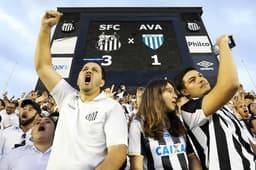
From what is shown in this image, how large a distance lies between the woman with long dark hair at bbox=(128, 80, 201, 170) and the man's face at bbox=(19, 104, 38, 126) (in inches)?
72.8

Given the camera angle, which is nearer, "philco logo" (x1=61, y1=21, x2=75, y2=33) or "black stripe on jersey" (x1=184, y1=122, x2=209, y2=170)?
"black stripe on jersey" (x1=184, y1=122, x2=209, y2=170)

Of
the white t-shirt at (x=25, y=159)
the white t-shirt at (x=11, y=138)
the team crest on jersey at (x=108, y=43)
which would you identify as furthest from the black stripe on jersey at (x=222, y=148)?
the team crest on jersey at (x=108, y=43)

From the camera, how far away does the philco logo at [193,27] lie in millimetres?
14047

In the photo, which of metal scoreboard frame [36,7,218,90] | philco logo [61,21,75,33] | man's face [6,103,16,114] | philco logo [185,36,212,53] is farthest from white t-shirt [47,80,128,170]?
philco logo [61,21,75,33]

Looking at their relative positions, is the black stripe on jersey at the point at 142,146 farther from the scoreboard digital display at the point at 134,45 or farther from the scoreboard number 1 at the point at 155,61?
the scoreboard number 1 at the point at 155,61

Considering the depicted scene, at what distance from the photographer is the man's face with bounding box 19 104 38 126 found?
3.42 metres

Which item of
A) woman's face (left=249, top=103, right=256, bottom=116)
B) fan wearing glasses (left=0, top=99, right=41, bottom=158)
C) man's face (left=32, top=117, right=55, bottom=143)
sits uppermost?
woman's face (left=249, top=103, right=256, bottom=116)

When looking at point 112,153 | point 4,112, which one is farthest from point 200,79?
point 4,112

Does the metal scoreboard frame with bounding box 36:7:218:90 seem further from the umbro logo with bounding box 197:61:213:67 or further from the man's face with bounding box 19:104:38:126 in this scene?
the man's face with bounding box 19:104:38:126

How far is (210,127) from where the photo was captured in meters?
1.77

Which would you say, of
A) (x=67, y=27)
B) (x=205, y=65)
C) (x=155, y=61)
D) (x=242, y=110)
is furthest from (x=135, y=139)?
(x=67, y=27)

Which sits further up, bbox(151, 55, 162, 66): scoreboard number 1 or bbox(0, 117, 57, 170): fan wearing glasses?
bbox(151, 55, 162, 66): scoreboard number 1

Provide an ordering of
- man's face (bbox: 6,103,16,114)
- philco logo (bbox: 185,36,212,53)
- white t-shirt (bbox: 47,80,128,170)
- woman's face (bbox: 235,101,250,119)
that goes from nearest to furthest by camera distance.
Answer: white t-shirt (bbox: 47,80,128,170) → woman's face (bbox: 235,101,250,119) → man's face (bbox: 6,103,16,114) → philco logo (bbox: 185,36,212,53)

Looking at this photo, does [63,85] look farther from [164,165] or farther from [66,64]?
[66,64]
